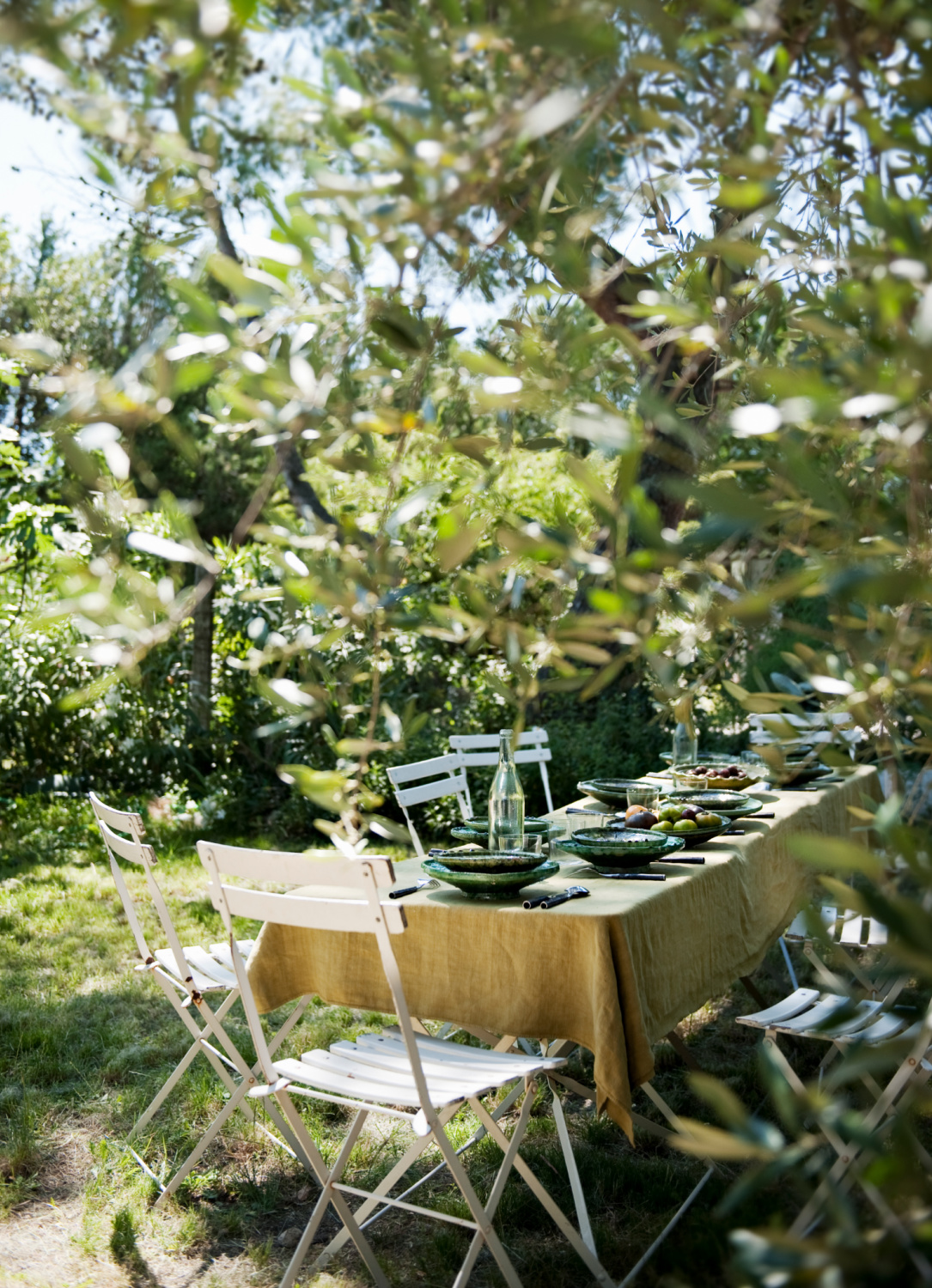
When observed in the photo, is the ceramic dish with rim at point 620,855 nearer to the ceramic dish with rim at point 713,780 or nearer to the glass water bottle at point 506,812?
the glass water bottle at point 506,812

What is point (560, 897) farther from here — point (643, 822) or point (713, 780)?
point (713, 780)

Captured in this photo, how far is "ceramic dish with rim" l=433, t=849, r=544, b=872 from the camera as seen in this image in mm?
2760

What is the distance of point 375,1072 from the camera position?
2.58m

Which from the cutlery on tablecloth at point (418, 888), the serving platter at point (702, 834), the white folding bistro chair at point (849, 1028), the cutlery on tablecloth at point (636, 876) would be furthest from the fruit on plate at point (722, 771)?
the cutlery on tablecloth at point (418, 888)

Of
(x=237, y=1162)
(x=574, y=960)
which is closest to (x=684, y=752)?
(x=574, y=960)

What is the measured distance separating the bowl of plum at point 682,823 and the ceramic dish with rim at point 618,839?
0.09 ft

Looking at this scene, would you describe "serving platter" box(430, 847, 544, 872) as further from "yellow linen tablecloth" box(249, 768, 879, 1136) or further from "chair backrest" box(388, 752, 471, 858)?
"chair backrest" box(388, 752, 471, 858)

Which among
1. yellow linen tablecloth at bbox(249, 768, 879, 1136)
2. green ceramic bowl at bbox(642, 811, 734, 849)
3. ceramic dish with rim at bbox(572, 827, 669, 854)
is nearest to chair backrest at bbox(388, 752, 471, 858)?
yellow linen tablecloth at bbox(249, 768, 879, 1136)

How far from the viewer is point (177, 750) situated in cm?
772

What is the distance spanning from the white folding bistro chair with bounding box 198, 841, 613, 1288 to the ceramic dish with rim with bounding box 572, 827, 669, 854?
54 cm

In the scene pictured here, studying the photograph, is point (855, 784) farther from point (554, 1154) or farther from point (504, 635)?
point (504, 635)

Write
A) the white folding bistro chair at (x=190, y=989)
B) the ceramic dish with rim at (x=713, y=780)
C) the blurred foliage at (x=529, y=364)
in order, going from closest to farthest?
the blurred foliage at (x=529, y=364) < the white folding bistro chair at (x=190, y=989) < the ceramic dish with rim at (x=713, y=780)

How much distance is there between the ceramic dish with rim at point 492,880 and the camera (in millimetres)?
2732

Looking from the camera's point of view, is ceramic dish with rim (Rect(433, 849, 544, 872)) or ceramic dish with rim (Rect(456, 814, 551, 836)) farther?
ceramic dish with rim (Rect(456, 814, 551, 836))
